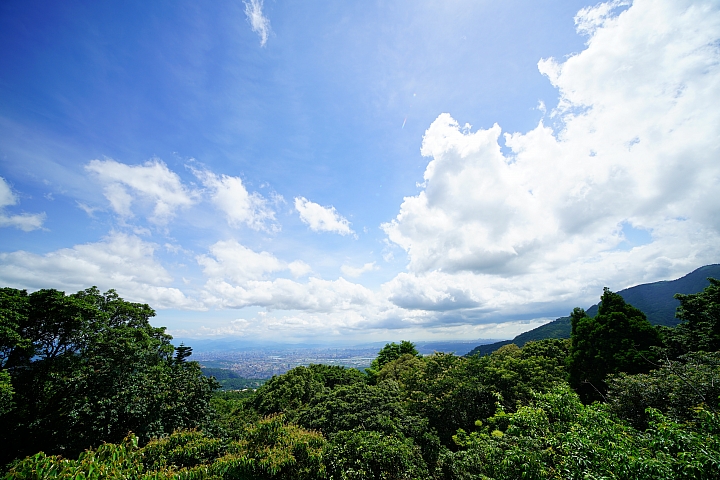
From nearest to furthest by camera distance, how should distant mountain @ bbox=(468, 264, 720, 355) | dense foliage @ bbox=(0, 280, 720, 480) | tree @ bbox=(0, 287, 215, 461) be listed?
1. dense foliage @ bbox=(0, 280, 720, 480)
2. tree @ bbox=(0, 287, 215, 461)
3. distant mountain @ bbox=(468, 264, 720, 355)

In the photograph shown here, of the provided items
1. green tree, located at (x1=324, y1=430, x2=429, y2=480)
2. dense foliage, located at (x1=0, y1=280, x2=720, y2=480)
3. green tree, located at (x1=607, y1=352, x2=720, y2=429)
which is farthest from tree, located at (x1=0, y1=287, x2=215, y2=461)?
green tree, located at (x1=607, y1=352, x2=720, y2=429)

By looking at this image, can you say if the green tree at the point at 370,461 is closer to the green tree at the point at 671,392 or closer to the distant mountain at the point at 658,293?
the green tree at the point at 671,392

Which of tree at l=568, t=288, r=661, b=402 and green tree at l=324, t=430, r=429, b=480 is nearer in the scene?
green tree at l=324, t=430, r=429, b=480

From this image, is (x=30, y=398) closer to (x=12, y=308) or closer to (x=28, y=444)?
(x=28, y=444)

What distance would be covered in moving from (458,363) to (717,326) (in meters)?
16.6

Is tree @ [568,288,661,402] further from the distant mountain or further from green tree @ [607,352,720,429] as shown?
the distant mountain

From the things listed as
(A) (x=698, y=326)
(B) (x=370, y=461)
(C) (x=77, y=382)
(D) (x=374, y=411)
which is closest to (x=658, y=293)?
(A) (x=698, y=326)

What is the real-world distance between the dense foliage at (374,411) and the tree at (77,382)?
0.21ft

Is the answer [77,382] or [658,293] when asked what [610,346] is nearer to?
[77,382]

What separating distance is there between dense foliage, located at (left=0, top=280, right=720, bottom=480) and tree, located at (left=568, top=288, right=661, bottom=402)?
0.09 metres

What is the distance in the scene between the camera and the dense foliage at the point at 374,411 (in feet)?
19.2

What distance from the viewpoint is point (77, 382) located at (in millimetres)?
15617

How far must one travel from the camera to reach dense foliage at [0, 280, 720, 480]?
586 cm

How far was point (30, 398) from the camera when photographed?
588 inches
